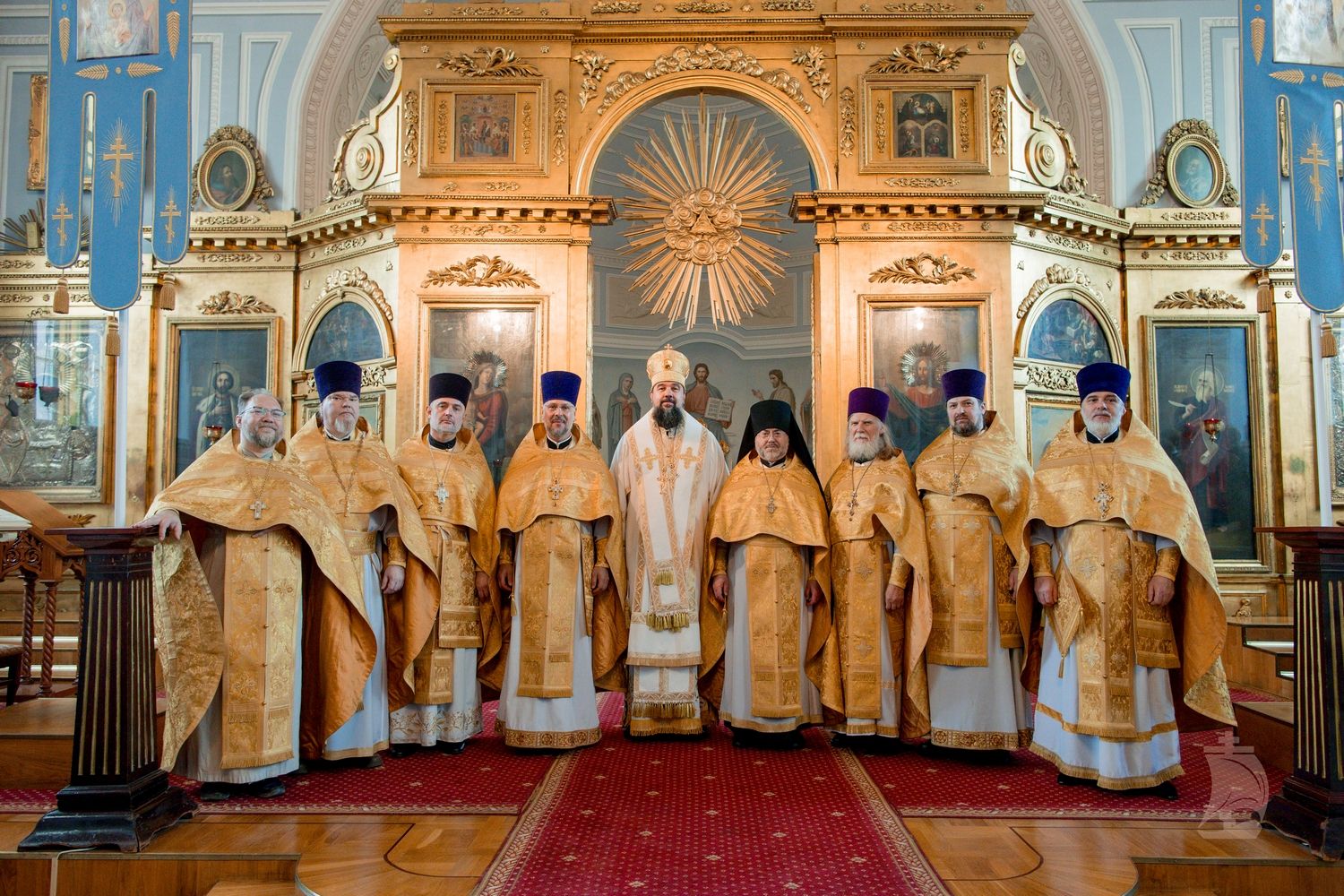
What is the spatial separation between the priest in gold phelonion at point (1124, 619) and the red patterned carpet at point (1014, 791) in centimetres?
14

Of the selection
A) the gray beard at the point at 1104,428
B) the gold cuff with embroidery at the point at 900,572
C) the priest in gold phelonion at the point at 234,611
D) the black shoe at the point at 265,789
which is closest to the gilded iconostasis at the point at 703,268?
the gold cuff with embroidery at the point at 900,572

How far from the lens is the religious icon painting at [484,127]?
10047 mm

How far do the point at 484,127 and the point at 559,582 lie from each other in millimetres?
5846

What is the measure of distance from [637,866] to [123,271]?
181 inches

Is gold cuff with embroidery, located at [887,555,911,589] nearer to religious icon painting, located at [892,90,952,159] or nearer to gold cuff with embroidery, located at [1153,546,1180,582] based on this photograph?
gold cuff with embroidery, located at [1153,546,1180,582]

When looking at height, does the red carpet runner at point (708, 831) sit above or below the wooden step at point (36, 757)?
below

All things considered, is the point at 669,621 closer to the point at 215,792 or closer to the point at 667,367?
the point at 667,367

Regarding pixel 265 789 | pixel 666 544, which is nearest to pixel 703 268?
pixel 666 544

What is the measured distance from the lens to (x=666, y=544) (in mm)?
6273

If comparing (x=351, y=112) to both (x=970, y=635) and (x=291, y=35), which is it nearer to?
(x=291, y=35)

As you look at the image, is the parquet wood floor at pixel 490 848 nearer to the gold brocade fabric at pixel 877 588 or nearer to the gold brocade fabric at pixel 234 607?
the gold brocade fabric at pixel 234 607

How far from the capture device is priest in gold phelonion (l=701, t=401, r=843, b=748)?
593cm

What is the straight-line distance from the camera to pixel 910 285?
9.88 metres

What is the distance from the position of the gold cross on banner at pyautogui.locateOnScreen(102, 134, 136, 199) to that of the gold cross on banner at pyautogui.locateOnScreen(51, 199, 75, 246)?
485 millimetres
